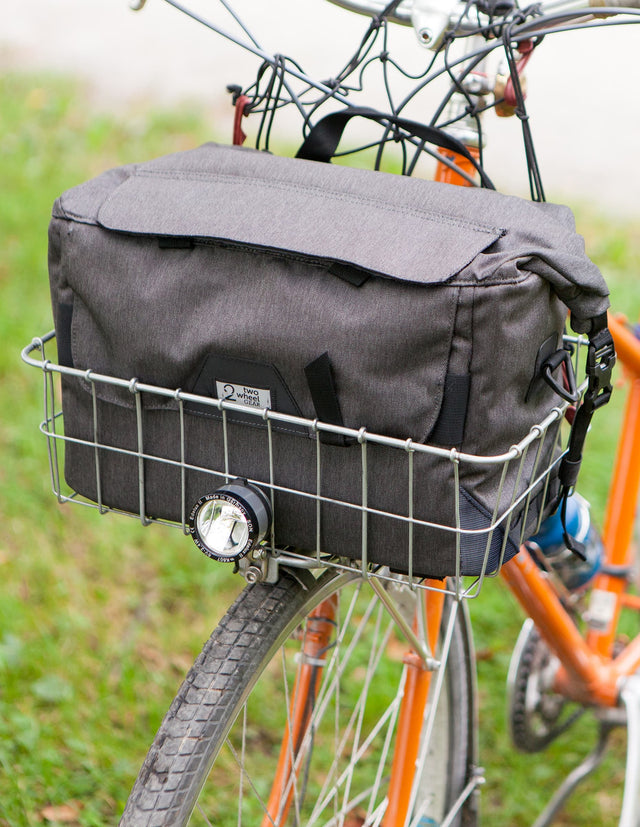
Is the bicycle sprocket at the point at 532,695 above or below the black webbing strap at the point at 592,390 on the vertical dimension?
below

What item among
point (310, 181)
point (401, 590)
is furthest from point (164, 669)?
point (310, 181)

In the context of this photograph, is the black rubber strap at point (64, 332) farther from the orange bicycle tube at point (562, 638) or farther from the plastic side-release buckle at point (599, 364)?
the orange bicycle tube at point (562, 638)

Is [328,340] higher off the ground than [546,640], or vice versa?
[328,340]

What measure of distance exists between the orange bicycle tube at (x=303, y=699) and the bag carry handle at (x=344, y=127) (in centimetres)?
64

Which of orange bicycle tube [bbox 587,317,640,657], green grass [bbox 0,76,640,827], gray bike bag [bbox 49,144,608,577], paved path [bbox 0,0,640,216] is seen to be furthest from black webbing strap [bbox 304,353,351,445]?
paved path [bbox 0,0,640,216]

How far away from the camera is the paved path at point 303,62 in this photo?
185 inches

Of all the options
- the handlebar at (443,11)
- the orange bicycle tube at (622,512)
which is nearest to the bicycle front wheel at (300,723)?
the orange bicycle tube at (622,512)

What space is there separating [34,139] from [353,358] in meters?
3.92

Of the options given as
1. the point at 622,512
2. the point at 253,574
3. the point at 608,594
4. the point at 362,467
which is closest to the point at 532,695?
the point at 608,594

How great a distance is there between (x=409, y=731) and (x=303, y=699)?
0.17 meters

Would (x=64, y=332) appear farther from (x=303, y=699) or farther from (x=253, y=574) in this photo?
(x=303, y=699)

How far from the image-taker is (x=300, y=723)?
55.7 inches

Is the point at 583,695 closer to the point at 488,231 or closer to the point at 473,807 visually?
the point at 473,807

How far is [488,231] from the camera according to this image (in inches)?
39.8
